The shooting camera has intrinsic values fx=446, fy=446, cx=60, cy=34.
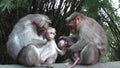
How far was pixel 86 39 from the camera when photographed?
6574mm

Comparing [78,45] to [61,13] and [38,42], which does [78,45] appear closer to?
[38,42]

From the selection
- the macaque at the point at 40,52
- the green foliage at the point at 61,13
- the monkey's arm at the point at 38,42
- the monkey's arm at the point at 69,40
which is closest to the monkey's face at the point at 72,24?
the monkey's arm at the point at 69,40

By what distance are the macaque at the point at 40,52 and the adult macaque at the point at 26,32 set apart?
0.08 metres

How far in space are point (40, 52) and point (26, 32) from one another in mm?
370

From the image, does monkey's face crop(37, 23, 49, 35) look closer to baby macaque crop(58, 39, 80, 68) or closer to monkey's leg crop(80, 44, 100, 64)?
baby macaque crop(58, 39, 80, 68)

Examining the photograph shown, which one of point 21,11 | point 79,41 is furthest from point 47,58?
point 21,11

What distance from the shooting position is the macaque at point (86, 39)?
21.4 feet

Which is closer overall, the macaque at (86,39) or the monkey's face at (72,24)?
the macaque at (86,39)

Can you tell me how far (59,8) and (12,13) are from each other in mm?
879

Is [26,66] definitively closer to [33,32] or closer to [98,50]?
[33,32]

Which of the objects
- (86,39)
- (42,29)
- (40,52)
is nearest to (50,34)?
(42,29)

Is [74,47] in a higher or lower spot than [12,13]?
lower

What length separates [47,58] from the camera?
253 inches

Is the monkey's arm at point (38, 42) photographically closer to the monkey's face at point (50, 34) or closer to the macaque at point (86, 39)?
the monkey's face at point (50, 34)
